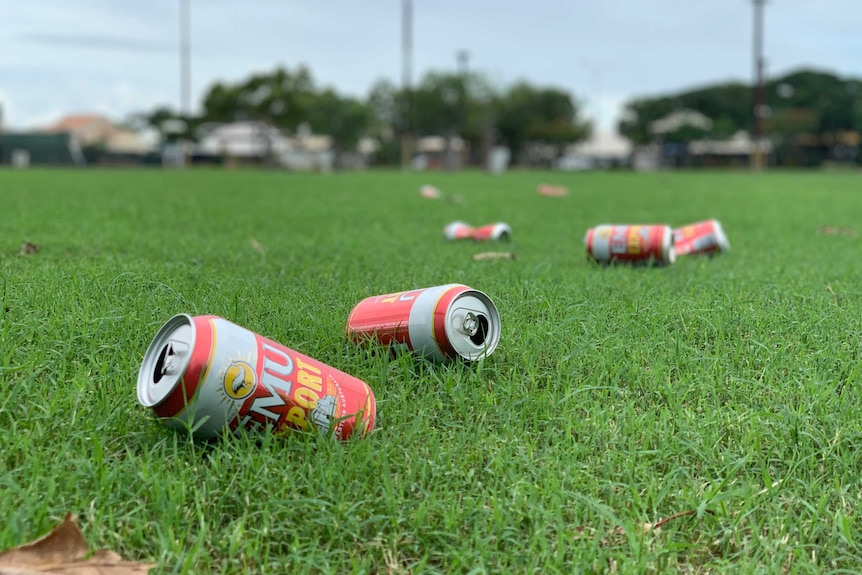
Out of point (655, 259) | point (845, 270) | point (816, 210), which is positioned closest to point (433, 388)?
point (655, 259)

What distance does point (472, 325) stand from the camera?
217cm

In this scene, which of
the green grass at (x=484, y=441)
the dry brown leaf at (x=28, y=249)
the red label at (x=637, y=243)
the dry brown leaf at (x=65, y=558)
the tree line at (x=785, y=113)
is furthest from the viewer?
the tree line at (x=785, y=113)

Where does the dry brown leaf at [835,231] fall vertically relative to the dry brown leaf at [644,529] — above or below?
above

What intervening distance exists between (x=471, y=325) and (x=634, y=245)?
204cm

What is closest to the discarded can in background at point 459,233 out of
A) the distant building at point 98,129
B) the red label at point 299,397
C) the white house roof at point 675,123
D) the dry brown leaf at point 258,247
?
the dry brown leaf at point 258,247

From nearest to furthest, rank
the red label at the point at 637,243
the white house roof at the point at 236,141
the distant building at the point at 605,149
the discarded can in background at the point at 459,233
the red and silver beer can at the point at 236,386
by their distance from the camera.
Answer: the red and silver beer can at the point at 236,386, the red label at the point at 637,243, the discarded can in background at the point at 459,233, the distant building at the point at 605,149, the white house roof at the point at 236,141

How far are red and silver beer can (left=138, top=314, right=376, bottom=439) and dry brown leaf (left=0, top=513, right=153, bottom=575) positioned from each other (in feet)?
1.05

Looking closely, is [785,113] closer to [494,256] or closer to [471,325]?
[494,256]

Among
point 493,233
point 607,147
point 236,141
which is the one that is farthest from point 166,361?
point 236,141

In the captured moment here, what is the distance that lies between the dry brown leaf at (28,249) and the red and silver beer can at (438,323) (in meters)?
2.28

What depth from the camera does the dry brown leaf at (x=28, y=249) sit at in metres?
3.70

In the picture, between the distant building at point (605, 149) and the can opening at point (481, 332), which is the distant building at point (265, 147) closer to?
the distant building at point (605, 149)

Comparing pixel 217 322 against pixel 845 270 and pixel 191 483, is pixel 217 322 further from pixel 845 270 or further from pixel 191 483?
pixel 845 270

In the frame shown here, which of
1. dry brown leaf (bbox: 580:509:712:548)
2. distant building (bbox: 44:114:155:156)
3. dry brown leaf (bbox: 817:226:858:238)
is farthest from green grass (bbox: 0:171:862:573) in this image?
distant building (bbox: 44:114:155:156)
